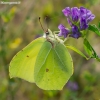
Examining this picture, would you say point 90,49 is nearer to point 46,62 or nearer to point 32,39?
point 46,62

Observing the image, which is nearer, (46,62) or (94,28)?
(94,28)

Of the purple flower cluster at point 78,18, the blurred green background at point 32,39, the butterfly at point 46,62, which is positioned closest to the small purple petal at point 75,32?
the purple flower cluster at point 78,18

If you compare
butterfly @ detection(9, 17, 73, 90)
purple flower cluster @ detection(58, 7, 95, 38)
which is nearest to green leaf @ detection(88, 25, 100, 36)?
purple flower cluster @ detection(58, 7, 95, 38)

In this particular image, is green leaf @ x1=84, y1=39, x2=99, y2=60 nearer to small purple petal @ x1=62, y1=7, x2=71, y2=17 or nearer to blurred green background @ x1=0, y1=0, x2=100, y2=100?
small purple petal @ x1=62, y1=7, x2=71, y2=17

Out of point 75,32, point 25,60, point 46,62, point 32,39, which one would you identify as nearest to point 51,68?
point 46,62

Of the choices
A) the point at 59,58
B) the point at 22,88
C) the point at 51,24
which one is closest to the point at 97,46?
the point at 51,24

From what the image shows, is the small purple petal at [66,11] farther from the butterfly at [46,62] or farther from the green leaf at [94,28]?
the butterfly at [46,62]
